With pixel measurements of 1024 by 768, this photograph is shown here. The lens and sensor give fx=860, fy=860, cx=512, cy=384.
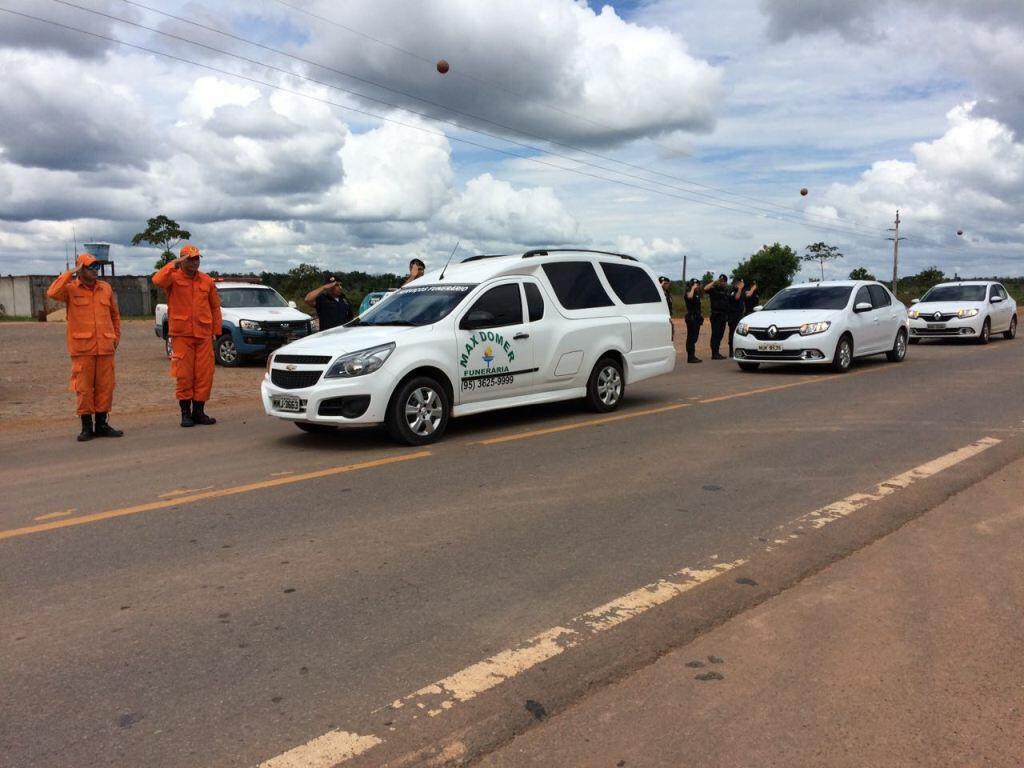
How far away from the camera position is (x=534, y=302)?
9.51 meters

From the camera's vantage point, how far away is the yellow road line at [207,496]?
5.52 m

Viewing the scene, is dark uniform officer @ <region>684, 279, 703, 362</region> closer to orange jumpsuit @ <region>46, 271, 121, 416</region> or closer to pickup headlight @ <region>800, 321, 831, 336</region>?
pickup headlight @ <region>800, 321, 831, 336</region>

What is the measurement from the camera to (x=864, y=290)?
626 inches

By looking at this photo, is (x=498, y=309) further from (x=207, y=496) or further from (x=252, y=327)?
(x=252, y=327)

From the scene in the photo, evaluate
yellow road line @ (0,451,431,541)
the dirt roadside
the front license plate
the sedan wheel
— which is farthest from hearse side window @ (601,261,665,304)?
the dirt roadside

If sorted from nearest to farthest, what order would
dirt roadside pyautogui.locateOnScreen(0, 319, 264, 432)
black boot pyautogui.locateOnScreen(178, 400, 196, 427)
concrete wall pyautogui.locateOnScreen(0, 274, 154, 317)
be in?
black boot pyautogui.locateOnScreen(178, 400, 196, 427)
dirt roadside pyautogui.locateOnScreen(0, 319, 264, 432)
concrete wall pyautogui.locateOnScreen(0, 274, 154, 317)

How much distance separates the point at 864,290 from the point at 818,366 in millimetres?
1694

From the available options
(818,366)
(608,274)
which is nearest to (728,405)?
(608,274)

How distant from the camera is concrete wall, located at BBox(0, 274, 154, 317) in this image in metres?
55.5

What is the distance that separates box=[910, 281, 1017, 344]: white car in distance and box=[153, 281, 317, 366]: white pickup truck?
15.1m

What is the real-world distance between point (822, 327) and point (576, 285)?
6.15 m

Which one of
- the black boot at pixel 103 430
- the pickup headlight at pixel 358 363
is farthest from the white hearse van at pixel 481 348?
the black boot at pixel 103 430

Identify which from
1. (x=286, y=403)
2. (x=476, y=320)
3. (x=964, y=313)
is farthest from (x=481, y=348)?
(x=964, y=313)

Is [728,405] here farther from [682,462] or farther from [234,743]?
[234,743]
